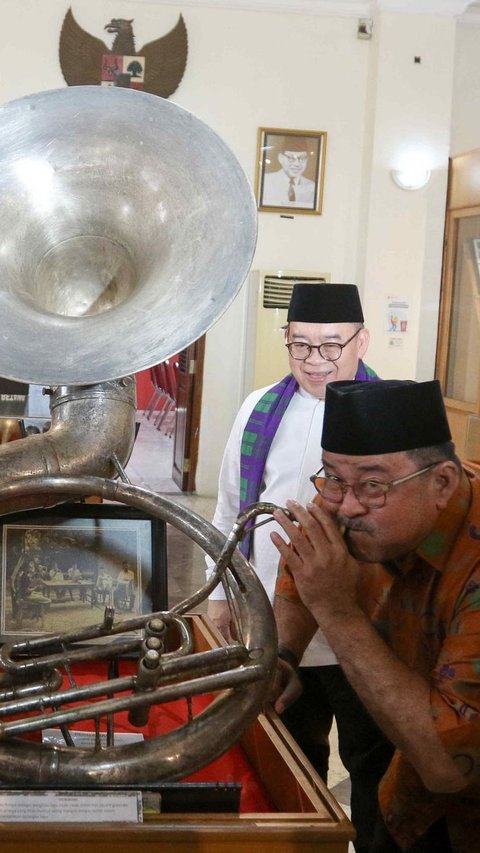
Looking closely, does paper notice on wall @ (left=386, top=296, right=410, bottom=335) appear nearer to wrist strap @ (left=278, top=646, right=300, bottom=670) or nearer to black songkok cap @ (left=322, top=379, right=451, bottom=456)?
wrist strap @ (left=278, top=646, right=300, bottom=670)

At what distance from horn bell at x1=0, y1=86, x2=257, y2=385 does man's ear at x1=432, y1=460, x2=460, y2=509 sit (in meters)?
0.41

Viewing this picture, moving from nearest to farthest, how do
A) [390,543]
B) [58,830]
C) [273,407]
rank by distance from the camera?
[58,830] < [390,543] < [273,407]

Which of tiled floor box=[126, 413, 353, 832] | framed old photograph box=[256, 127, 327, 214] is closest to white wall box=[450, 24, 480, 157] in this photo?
framed old photograph box=[256, 127, 327, 214]

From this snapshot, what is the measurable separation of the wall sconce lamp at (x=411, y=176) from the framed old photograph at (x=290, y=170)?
543 mm

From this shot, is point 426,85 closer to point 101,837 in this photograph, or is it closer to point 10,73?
point 10,73

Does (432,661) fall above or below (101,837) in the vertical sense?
above

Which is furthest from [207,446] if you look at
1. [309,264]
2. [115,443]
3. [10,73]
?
[115,443]

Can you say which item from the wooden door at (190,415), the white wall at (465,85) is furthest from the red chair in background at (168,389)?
the white wall at (465,85)

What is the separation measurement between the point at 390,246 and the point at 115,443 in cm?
583

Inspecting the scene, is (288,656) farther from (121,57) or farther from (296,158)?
(121,57)

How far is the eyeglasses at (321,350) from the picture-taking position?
7.50 feet

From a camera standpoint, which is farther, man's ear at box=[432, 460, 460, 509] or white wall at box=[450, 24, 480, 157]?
white wall at box=[450, 24, 480, 157]

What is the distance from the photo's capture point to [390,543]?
4.58 ft

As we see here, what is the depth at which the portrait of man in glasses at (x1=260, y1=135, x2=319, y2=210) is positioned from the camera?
23.7 feet
